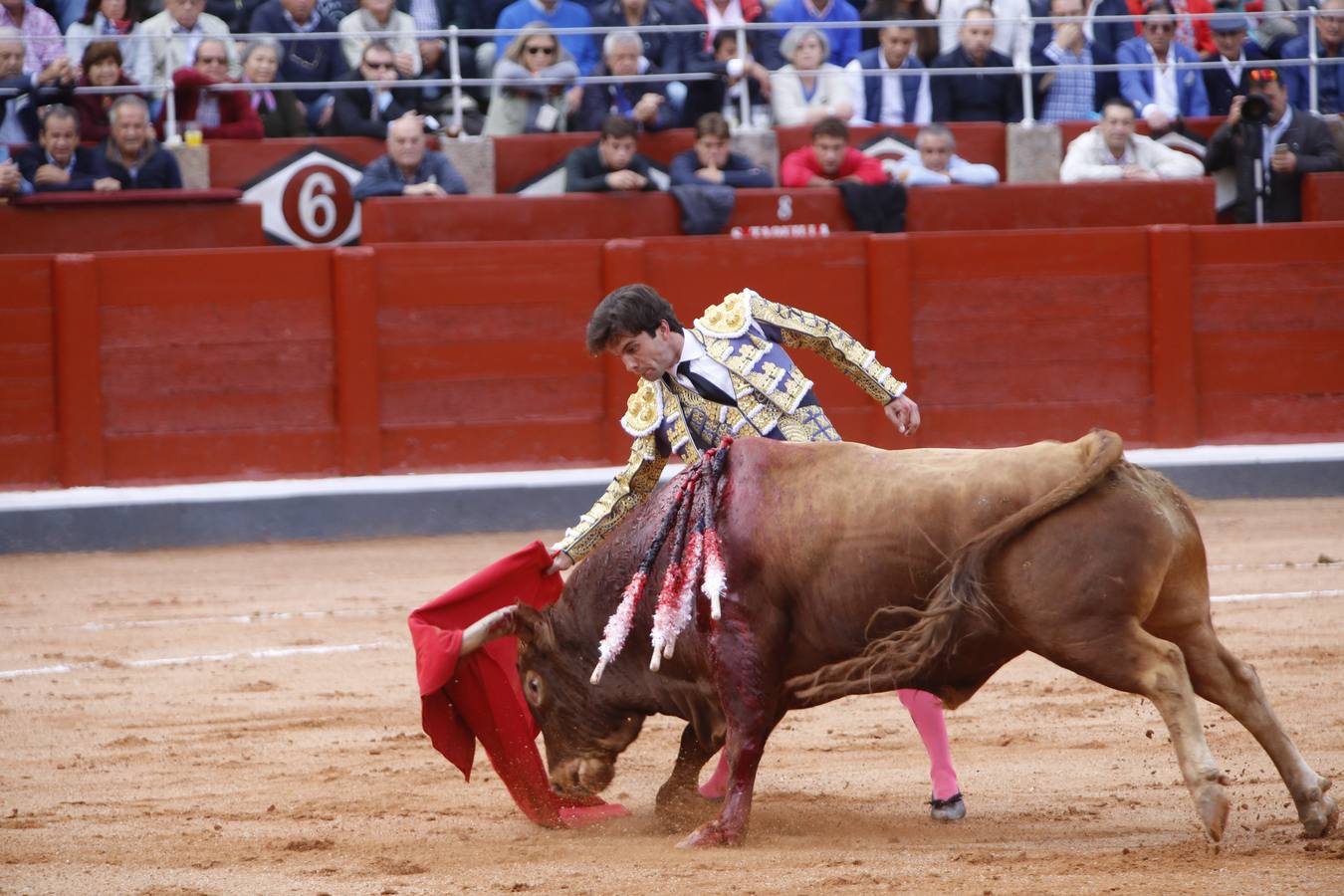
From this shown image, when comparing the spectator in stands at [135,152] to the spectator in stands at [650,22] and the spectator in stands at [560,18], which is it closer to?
the spectator in stands at [560,18]

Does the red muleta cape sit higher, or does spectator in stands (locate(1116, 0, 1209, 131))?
spectator in stands (locate(1116, 0, 1209, 131))

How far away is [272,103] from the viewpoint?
26.7 feet

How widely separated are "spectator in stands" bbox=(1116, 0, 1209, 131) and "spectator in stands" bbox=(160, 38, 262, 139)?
4.19 meters

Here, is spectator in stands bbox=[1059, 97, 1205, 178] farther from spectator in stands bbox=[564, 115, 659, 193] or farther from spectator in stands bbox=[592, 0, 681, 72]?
spectator in stands bbox=[564, 115, 659, 193]

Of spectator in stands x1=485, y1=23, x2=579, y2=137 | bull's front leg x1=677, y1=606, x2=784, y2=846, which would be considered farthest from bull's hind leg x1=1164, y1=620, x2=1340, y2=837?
spectator in stands x1=485, y1=23, x2=579, y2=137

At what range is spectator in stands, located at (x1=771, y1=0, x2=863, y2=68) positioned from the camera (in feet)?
28.6

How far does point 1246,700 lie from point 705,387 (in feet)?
3.98

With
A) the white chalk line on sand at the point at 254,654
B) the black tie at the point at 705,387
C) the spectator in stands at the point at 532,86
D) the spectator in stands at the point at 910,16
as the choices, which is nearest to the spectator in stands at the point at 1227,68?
the spectator in stands at the point at 910,16

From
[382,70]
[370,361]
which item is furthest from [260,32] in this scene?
[370,361]

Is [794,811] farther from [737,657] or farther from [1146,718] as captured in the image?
[1146,718]

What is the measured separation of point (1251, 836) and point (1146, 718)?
3.91ft

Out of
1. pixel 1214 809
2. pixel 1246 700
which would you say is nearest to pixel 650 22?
pixel 1246 700

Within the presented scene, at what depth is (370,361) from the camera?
778cm

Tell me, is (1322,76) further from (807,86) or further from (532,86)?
(532,86)
